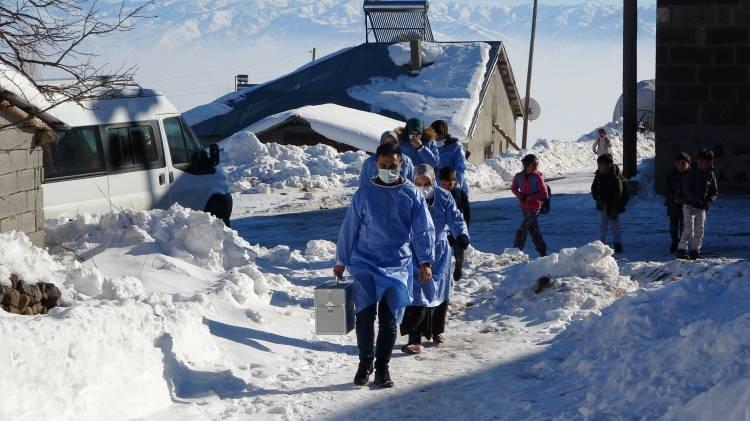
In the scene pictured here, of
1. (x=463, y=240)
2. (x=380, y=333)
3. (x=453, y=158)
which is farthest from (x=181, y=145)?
(x=380, y=333)

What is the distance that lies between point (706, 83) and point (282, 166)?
35.1 feet

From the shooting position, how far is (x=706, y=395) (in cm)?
575

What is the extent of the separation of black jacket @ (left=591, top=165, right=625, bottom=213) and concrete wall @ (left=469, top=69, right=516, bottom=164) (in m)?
24.6

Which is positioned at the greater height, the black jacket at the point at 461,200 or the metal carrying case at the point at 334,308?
the black jacket at the point at 461,200

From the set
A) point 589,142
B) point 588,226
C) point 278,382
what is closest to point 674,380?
point 278,382

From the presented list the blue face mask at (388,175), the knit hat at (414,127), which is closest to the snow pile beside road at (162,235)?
the knit hat at (414,127)

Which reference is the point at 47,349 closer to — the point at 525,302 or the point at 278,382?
the point at 278,382

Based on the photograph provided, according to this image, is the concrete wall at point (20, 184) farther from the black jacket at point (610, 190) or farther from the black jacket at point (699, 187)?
the black jacket at point (699, 187)

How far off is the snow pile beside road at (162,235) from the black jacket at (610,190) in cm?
489

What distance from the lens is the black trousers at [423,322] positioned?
930cm

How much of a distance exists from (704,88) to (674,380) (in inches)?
641

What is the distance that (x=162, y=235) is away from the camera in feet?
39.1

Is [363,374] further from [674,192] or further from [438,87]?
[438,87]

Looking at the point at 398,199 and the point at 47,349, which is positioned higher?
the point at 398,199
